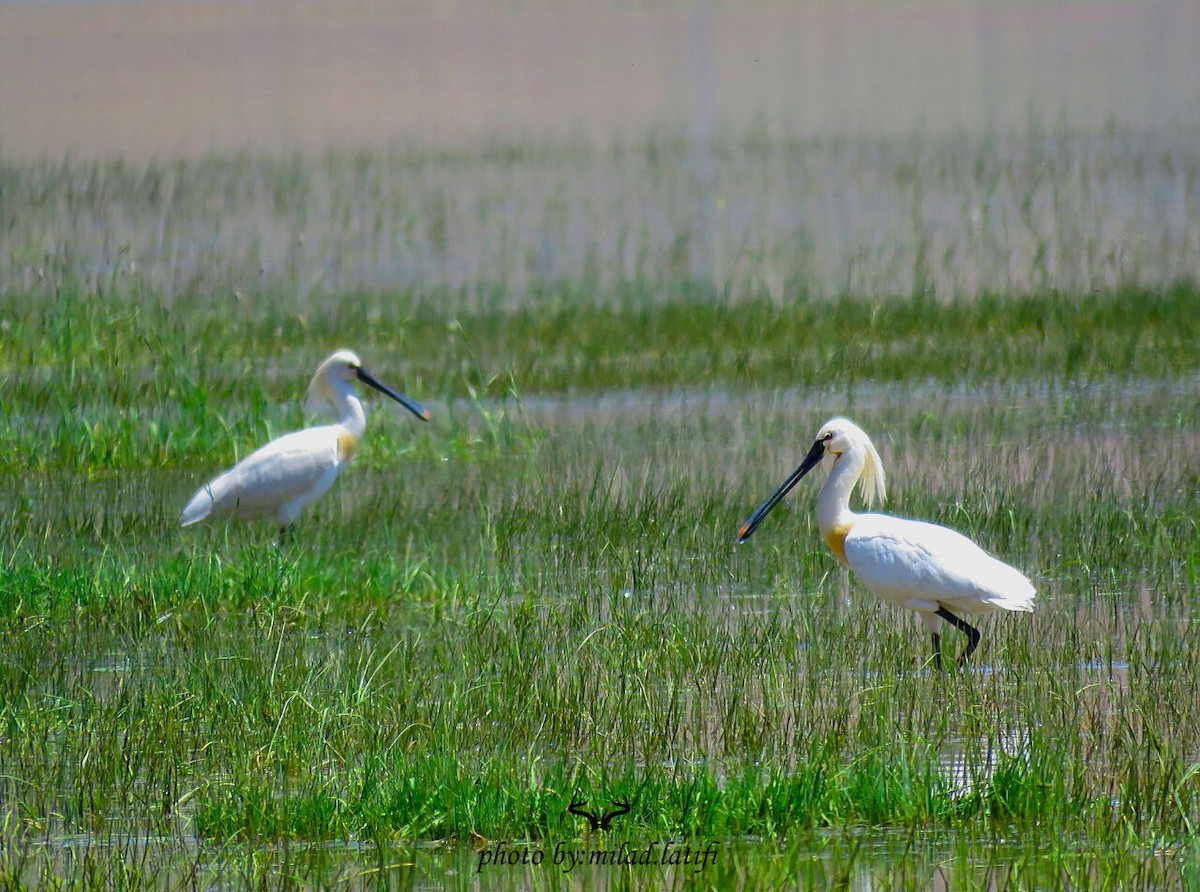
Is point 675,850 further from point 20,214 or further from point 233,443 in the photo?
point 20,214

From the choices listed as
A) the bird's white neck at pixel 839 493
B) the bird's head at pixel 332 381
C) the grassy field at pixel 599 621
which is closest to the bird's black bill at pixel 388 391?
the bird's head at pixel 332 381

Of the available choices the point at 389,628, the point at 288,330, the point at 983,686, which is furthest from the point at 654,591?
the point at 288,330

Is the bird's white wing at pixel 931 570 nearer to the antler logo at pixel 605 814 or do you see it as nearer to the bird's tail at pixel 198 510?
the antler logo at pixel 605 814

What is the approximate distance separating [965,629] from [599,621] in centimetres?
141

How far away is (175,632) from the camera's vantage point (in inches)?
279

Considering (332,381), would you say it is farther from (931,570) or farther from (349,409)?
(931,570)

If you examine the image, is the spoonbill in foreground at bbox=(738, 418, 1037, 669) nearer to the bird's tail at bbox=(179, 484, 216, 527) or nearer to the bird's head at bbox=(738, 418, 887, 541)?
the bird's head at bbox=(738, 418, 887, 541)

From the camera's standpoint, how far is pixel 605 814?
4.72m

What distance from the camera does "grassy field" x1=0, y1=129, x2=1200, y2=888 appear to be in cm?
470

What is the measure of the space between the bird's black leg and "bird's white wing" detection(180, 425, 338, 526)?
12.6 feet

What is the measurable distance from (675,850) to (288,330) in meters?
11.3

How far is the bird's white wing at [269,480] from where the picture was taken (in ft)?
29.3

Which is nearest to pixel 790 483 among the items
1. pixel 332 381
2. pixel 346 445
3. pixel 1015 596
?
pixel 1015 596

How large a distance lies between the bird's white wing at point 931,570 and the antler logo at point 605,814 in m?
2.02
